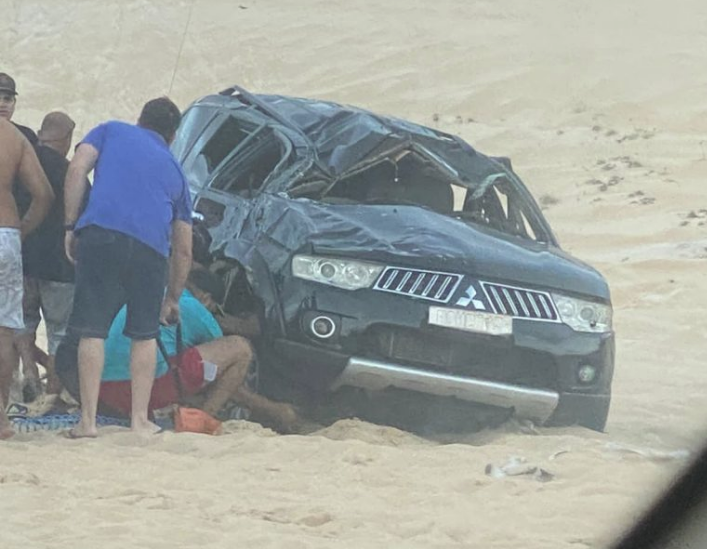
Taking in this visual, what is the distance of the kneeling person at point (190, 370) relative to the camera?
26.0 feet

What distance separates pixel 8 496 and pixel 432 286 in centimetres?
235

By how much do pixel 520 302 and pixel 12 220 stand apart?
7.94 ft

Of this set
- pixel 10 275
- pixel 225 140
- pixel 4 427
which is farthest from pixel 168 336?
pixel 225 140

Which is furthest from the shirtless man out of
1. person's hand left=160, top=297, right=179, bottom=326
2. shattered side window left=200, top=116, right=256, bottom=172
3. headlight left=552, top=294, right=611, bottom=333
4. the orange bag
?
headlight left=552, top=294, right=611, bottom=333

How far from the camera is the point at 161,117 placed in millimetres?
8023

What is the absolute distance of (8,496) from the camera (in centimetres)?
648

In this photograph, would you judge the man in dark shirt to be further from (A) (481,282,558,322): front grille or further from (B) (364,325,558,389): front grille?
(A) (481,282,558,322): front grille

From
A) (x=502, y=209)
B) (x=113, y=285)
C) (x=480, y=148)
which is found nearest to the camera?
(x=113, y=285)

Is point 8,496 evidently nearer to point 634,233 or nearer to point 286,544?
point 286,544

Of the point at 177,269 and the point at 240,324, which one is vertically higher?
the point at 177,269

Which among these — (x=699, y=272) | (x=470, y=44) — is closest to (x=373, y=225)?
(x=699, y=272)

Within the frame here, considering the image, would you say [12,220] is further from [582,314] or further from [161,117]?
[582,314]

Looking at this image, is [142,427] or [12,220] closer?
[142,427]

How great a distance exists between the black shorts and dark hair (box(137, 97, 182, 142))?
24.3 inches
